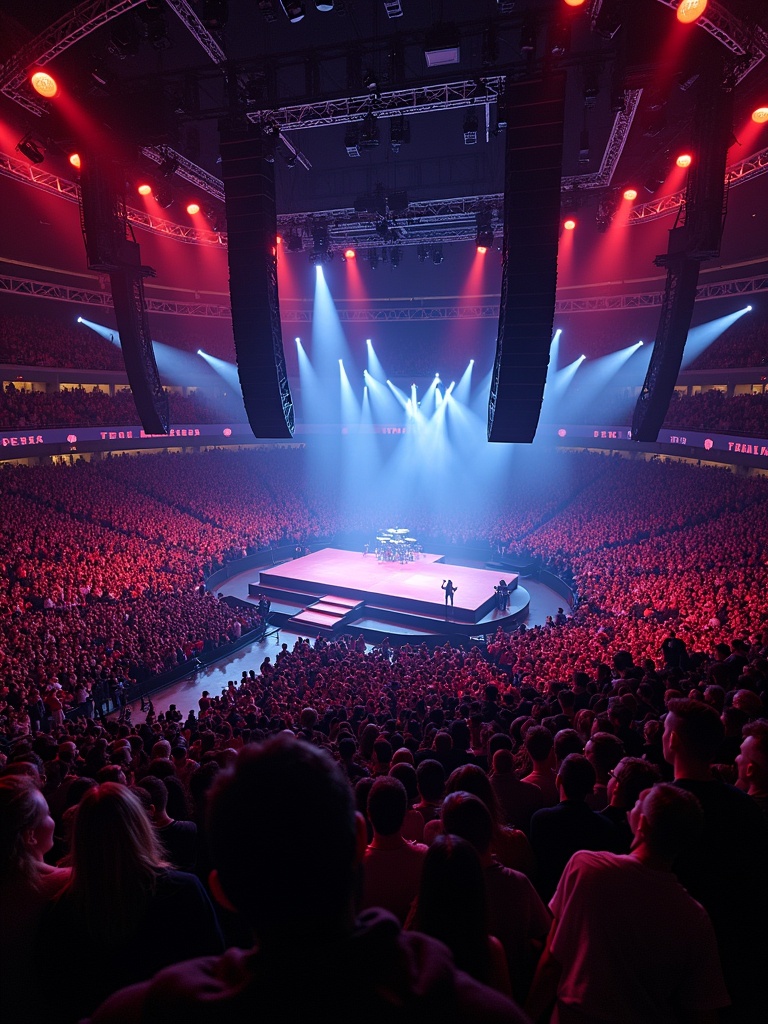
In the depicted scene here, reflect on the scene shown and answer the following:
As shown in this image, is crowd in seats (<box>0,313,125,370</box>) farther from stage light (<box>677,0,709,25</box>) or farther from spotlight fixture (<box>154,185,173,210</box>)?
stage light (<box>677,0,709,25</box>)

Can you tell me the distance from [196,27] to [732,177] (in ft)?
53.4

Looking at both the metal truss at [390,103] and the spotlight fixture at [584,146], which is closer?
the metal truss at [390,103]

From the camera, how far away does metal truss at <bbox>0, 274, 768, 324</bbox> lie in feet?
76.2

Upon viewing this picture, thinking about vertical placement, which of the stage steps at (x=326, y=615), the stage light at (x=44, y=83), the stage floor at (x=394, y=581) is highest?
the stage light at (x=44, y=83)

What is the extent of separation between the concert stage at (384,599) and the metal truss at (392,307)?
49.0 feet

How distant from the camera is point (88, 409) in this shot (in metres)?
26.5

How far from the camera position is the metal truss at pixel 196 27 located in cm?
1054

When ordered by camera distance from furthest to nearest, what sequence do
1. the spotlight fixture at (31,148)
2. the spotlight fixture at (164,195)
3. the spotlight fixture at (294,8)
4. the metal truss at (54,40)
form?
1. the spotlight fixture at (164,195)
2. the spotlight fixture at (31,148)
3. the metal truss at (54,40)
4. the spotlight fixture at (294,8)

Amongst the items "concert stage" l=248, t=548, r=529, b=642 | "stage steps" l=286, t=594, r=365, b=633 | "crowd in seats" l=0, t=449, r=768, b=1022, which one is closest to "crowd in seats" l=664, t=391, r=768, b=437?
"crowd in seats" l=0, t=449, r=768, b=1022

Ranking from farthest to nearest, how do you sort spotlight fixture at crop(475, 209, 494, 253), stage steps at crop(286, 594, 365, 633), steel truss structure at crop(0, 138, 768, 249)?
A: stage steps at crop(286, 594, 365, 633), spotlight fixture at crop(475, 209, 494, 253), steel truss structure at crop(0, 138, 768, 249)

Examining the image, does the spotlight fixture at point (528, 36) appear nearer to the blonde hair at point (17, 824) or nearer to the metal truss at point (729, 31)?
the metal truss at point (729, 31)

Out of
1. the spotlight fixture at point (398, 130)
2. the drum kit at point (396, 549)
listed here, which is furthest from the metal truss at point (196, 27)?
the drum kit at point (396, 549)

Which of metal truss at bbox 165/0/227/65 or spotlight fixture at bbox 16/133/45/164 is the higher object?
metal truss at bbox 165/0/227/65

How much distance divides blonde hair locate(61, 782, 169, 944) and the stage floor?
1813 cm
